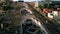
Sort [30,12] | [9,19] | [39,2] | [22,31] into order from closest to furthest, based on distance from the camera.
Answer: [22,31] → [9,19] → [30,12] → [39,2]

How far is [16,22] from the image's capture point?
1595 cm

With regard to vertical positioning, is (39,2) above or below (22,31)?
above

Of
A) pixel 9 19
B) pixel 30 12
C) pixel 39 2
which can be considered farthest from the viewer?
pixel 39 2

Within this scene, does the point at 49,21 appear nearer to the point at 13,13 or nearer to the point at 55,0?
the point at 13,13

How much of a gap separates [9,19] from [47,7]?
3464 mm

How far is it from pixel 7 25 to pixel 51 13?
345cm

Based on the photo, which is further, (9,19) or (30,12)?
(30,12)

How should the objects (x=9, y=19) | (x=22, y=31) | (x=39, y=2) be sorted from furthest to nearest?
(x=39, y=2)
(x=9, y=19)
(x=22, y=31)

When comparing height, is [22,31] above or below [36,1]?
below

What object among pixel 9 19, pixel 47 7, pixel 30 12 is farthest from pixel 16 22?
pixel 47 7

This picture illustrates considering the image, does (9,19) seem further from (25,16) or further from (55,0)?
(55,0)

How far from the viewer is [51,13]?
17.3m

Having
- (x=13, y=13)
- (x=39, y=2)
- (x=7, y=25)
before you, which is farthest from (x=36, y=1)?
(x=7, y=25)

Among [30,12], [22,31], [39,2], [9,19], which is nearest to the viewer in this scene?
[22,31]
